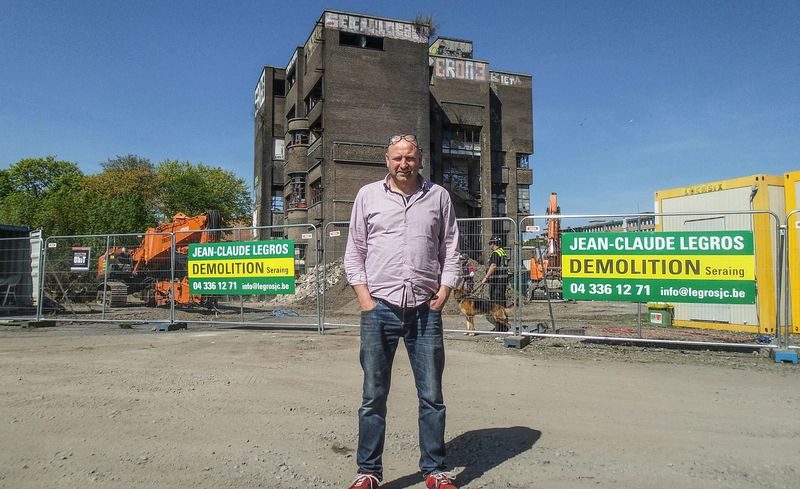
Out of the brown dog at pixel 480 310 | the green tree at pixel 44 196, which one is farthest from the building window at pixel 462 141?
the brown dog at pixel 480 310

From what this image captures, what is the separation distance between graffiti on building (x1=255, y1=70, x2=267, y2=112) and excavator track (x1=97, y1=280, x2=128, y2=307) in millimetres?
35819

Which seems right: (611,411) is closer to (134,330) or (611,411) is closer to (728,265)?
(728,265)

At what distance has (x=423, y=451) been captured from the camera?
3131mm

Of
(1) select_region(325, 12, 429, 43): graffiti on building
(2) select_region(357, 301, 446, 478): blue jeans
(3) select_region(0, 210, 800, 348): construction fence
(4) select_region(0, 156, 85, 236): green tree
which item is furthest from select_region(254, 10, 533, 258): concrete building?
(2) select_region(357, 301, 446, 478): blue jeans

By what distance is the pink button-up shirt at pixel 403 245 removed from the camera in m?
3.11

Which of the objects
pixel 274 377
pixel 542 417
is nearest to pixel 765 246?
pixel 542 417

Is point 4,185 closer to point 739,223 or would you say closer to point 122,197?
point 122,197

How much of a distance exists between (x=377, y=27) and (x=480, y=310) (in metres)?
34.7

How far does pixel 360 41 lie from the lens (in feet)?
130

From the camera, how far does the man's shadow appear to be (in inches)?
130

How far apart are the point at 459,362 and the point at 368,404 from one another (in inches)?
166

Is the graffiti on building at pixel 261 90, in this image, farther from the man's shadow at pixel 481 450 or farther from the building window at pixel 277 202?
the man's shadow at pixel 481 450

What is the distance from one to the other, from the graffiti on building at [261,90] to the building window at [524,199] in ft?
82.0

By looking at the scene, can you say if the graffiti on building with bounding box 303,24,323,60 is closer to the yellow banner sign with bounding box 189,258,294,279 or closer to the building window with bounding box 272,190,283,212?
the building window with bounding box 272,190,283,212
